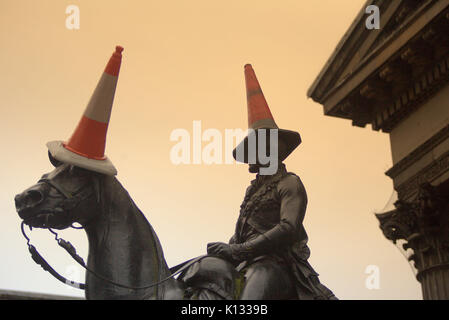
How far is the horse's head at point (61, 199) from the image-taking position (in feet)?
22.9

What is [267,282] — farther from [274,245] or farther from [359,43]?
[359,43]

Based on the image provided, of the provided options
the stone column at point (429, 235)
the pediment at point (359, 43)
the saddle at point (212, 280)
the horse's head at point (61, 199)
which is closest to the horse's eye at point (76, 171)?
the horse's head at point (61, 199)

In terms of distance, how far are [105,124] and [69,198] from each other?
881 millimetres

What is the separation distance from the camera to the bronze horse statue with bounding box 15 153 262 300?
22.9 feet

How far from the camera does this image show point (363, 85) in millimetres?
20125

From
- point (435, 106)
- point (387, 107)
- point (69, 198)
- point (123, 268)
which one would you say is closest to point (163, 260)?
point (123, 268)

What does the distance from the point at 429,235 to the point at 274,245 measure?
36.4ft

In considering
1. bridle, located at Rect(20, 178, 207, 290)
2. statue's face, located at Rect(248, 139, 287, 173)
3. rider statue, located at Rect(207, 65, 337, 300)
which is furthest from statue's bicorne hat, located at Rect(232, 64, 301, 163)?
bridle, located at Rect(20, 178, 207, 290)

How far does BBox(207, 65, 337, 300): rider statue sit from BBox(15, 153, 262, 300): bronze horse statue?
6.6 inches

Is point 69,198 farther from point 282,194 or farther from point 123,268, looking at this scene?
point 282,194

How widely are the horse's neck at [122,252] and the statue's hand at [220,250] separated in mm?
430

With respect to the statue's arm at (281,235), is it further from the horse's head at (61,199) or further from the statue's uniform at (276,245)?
the horse's head at (61,199)
